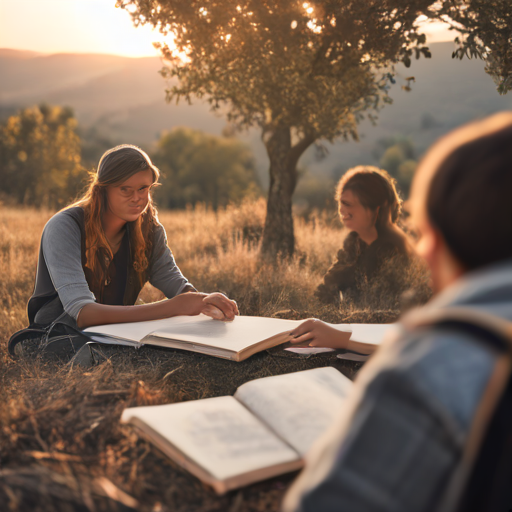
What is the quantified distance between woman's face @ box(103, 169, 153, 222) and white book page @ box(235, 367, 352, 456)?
1.84m

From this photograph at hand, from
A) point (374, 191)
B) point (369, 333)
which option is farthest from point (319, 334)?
point (374, 191)

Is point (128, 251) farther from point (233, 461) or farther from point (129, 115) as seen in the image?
point (129, 115)

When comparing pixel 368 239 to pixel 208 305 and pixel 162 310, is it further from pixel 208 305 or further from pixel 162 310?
pixel 162 310

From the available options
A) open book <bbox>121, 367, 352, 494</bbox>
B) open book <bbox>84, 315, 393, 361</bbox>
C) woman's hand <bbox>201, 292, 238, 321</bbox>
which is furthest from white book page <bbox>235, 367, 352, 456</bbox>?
woman's hand <bbox>201, 292, 238, 321</bbox>

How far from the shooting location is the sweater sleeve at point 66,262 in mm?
2850

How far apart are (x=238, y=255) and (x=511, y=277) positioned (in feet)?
19.4

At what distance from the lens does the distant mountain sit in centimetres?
6353

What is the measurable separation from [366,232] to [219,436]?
3911mm

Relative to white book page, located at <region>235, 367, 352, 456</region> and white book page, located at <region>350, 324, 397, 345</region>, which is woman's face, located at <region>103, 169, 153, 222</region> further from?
white book page, located at <region>235, 367, 352, 456</region>

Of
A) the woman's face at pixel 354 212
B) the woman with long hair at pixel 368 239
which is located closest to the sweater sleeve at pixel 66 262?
the woman with long hair at pixel 368 239

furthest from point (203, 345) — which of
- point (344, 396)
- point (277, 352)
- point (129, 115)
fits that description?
point (129, 115)

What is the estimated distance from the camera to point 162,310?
2871mm

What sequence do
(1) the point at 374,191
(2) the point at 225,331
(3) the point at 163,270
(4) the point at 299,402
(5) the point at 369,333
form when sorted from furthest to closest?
(1) the point at 374,191, (3) the point at 163,270, (5) the point at 369,333, (2) the point at 225,331, (4) the point at 299,402

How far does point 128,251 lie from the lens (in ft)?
11.4
